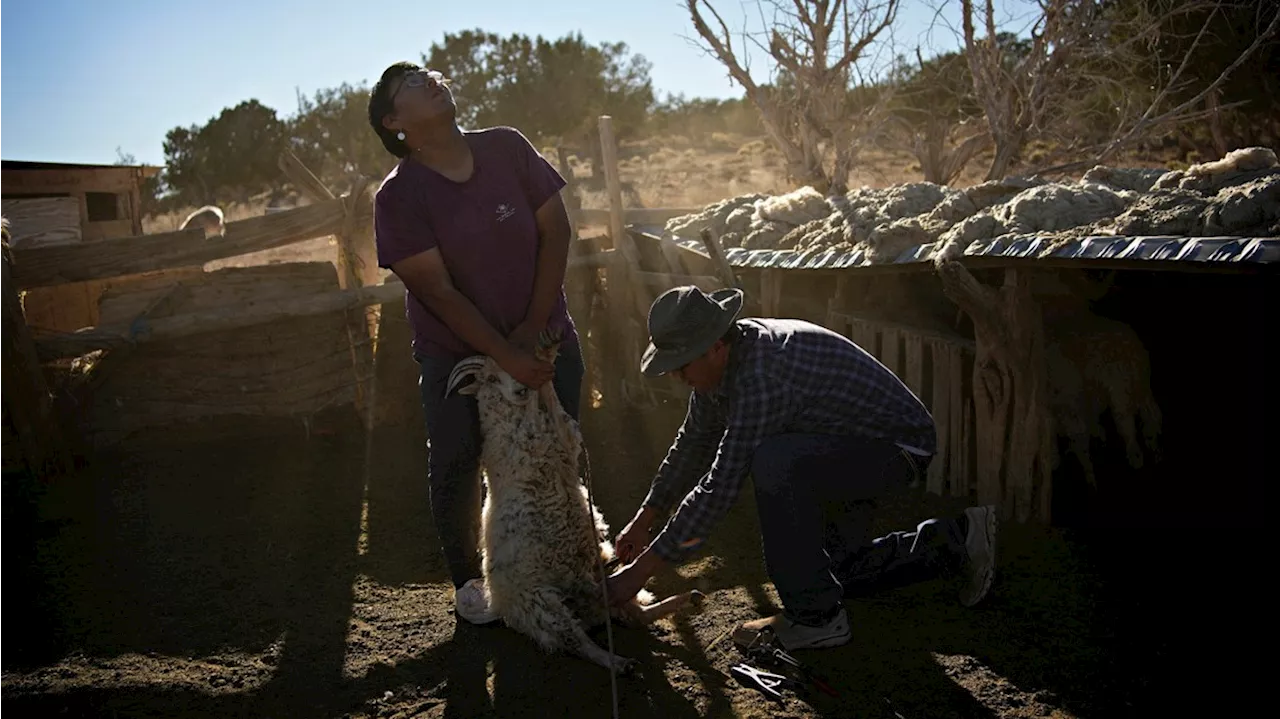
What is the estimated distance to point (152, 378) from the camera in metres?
7.02

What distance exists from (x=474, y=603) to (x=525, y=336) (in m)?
1.24

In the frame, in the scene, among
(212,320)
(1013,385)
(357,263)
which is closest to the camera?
(1013,385)

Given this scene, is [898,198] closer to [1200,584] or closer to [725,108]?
[1200,584]

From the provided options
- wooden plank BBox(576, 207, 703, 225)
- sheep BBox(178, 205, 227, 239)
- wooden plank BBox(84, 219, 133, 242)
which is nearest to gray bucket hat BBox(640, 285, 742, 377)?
wooden plank BBox(576, 207, 703, 225)

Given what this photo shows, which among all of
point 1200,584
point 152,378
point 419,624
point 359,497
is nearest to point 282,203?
point 152,378

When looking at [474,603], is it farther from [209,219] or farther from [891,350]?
[209,219]

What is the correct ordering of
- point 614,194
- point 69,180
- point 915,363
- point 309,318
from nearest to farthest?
point 915,363 → point 309,318 → point 614,194 → point 69,180

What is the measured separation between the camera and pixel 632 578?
3.47 m

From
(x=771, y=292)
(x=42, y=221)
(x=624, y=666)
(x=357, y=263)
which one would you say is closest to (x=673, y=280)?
(x=771, y=292)

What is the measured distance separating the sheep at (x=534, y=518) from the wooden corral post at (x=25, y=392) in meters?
4.31

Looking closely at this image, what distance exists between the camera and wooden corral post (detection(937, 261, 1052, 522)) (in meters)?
4.64

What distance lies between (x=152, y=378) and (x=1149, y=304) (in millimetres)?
7155

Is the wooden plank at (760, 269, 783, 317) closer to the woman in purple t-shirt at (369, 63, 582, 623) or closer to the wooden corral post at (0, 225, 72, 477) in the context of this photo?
the woman in purple t-shirt at (369, 63, 582, 623)

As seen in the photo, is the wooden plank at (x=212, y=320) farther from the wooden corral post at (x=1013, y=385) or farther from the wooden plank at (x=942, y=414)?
the wooden corral post at (x=1013, y=385)
